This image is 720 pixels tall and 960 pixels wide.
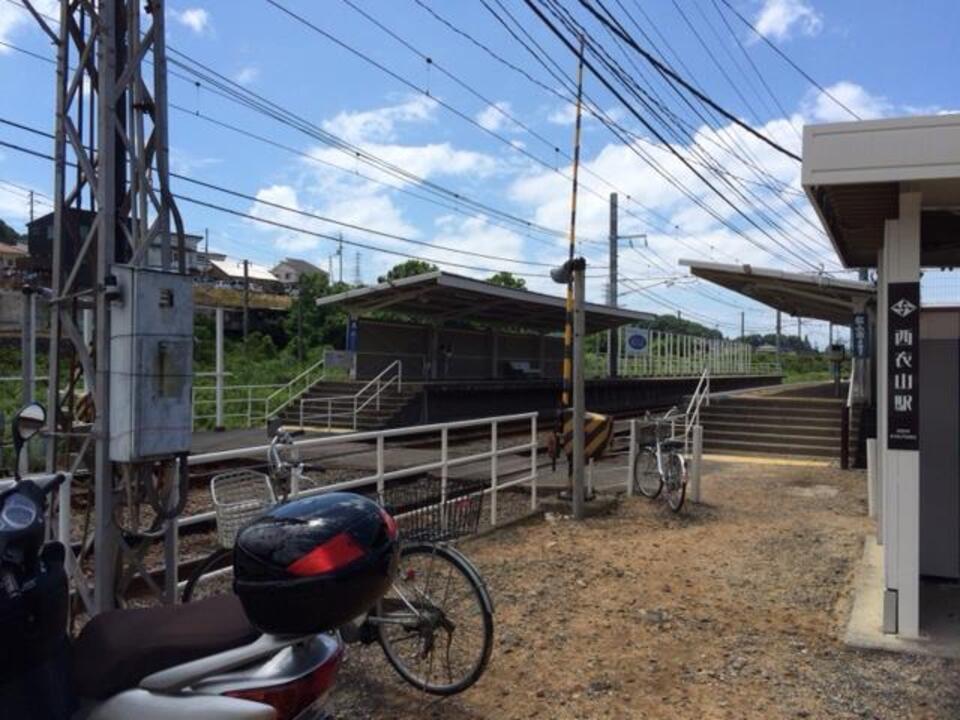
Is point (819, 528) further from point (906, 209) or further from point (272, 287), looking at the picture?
point (272, 287)

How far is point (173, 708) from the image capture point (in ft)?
6.97

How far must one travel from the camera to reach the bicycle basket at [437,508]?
13.3 feet

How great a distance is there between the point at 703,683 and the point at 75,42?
4.01 meters

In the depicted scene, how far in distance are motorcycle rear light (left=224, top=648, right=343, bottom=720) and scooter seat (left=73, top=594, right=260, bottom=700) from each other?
6.6 inches

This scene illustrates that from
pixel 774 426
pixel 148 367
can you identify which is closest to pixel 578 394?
pixel 148 367

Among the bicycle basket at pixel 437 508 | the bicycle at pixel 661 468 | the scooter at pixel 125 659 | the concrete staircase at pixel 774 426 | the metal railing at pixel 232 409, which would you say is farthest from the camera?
the metal railing at pixel 232 409

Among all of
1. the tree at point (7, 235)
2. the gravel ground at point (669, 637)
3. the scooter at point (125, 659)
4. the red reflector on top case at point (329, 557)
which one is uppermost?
the tree at point (7, 235)

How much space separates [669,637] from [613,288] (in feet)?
96.0

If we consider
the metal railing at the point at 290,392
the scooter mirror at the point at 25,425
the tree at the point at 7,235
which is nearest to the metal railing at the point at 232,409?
the metal railing at the point at 290,392

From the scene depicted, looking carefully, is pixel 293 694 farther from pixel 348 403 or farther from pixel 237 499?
pixel 348 403

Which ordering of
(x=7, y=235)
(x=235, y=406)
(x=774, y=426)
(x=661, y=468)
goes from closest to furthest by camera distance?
1. (x=661, y=468)
2. (x=774, y=426)
3. (x=235, y=406)
4. (x=7, y=235)

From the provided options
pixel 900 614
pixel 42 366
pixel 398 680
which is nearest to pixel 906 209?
pixel 900 614

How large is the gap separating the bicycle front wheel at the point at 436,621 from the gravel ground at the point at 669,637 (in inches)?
4.9

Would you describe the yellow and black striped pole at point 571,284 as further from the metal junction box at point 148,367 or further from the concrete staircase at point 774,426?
the concrete staircase at point 774,426
